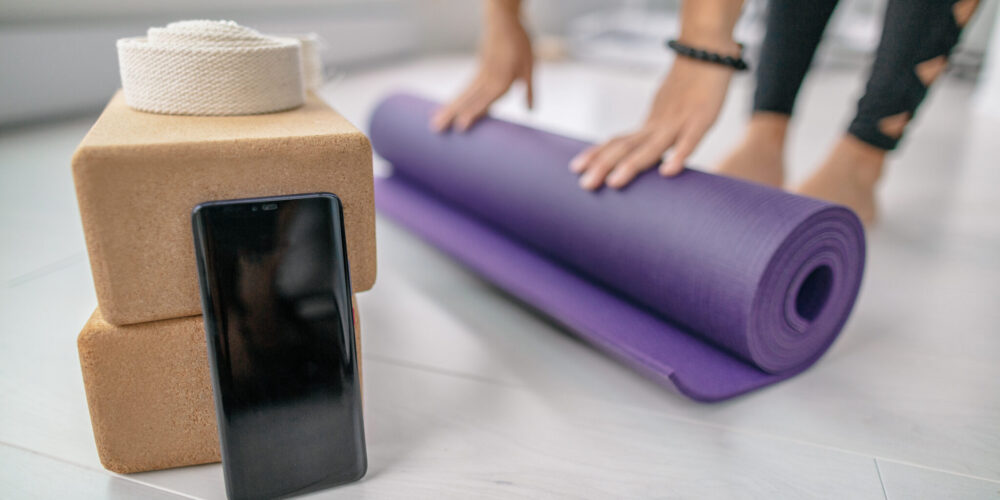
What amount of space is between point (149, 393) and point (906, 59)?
4.90ft

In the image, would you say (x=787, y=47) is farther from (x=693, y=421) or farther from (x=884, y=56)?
(x=693, y=421)

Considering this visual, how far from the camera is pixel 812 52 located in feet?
5.27

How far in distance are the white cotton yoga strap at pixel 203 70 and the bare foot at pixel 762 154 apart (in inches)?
45.1

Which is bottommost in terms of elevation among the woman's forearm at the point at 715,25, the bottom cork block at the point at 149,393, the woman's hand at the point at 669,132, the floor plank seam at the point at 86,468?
the floor plank seam at the point at 86,468

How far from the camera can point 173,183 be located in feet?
2.11

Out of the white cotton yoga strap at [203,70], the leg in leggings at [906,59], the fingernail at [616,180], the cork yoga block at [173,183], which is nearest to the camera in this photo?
the cork yoga block at [173,183]

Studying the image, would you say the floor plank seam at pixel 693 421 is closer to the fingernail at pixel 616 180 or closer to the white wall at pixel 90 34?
the fingernail at pixel 616 180

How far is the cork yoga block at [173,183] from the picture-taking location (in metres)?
0.63

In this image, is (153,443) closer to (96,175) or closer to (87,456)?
(87,456)

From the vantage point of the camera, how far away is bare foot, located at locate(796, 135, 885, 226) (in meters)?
1.58

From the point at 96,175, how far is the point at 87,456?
357 mm

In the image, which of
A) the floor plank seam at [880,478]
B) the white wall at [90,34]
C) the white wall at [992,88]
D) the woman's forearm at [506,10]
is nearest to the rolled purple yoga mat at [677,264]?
the floor plank seam at [880,478]

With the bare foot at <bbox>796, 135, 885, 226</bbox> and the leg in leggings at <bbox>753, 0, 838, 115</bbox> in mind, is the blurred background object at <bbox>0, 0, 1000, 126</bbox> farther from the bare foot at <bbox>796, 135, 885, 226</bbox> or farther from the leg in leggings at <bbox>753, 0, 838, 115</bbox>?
the bare foot at <bbox>796, 135, 885, 226</bbox>

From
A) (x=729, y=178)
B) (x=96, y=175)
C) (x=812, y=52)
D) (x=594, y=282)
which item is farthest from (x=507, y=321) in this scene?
(x=812, y=52)
